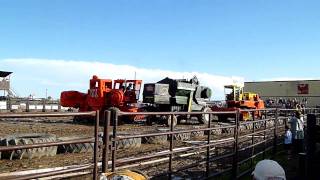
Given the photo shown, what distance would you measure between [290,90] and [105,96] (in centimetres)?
4696

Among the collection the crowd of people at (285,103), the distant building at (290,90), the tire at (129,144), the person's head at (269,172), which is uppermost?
the distant building at (290,90)

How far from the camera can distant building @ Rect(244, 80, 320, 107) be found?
6456 cm

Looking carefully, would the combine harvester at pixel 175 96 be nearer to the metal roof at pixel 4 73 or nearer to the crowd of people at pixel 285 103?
the crowd of people at pixel 285 103

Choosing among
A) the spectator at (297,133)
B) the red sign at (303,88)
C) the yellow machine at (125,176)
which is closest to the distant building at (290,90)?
the red sign at (303,88)

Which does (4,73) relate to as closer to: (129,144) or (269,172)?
(129,144)

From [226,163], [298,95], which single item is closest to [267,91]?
[298,95]

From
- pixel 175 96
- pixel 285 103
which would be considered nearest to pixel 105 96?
pixel 175 96

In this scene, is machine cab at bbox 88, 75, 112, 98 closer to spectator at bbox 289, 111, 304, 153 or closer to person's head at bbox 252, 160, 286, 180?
spectator at bbox 289, 111, 304, 153

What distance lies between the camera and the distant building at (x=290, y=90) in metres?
64.6

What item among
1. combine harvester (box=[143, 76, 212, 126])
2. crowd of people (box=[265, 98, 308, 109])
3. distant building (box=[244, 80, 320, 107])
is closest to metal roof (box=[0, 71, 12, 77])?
combine harvester (box=[143, 76, 212, 126])

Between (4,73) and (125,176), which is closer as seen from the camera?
(125,176)

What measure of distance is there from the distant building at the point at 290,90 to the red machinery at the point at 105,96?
128ft

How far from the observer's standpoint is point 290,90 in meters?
67.0

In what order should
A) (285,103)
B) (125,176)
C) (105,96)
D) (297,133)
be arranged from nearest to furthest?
(125,176) < (297,133) < (105,96) < (285,103)
